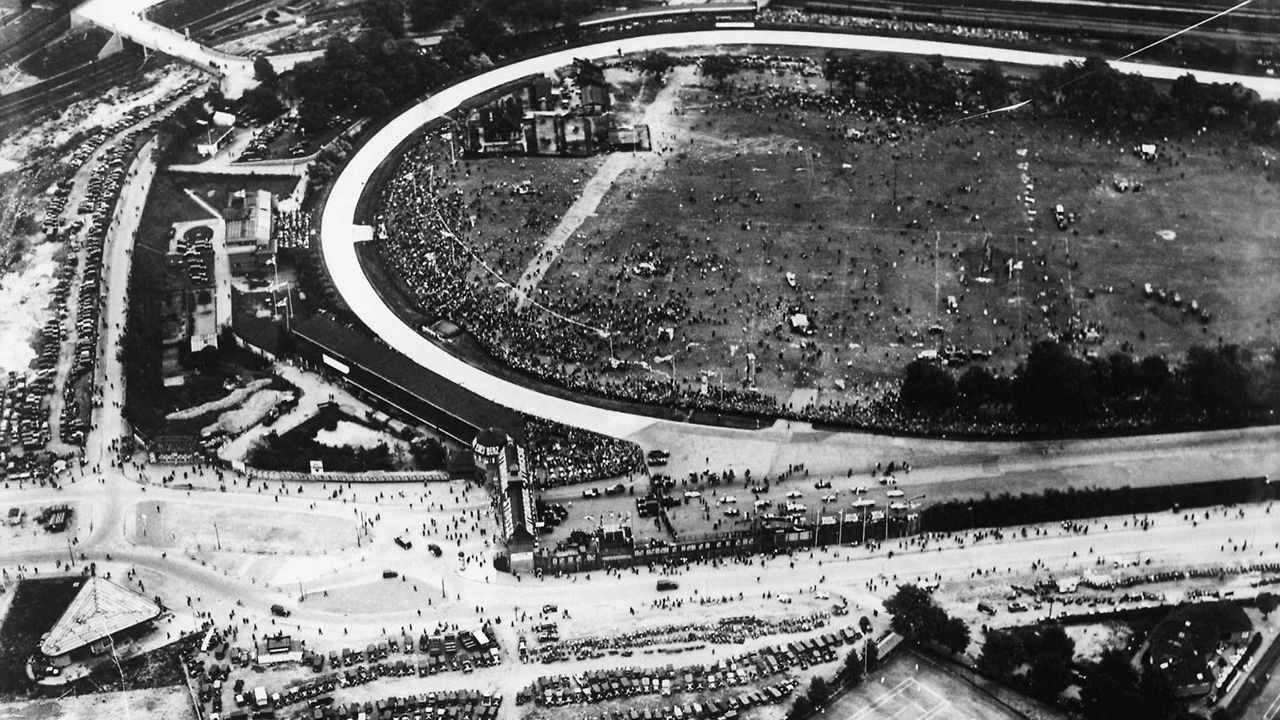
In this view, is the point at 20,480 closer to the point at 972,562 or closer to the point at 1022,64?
the point at 972,562

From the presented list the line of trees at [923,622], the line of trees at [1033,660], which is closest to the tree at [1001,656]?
the line of trees at [1033,660]

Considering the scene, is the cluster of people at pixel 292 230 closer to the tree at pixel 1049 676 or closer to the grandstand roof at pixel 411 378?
the grandstand roof at pixel 411 378

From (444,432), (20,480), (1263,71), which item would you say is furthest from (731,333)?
(1263,71)

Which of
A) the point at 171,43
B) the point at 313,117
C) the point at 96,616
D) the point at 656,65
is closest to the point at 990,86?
the point at 656,65

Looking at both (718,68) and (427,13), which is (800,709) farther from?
(427,13)

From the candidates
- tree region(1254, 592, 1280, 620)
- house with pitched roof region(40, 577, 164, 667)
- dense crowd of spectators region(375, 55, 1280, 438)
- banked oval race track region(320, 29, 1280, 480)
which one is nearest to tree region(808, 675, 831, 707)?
banked oval race track region(320, 29, 1280, 480)

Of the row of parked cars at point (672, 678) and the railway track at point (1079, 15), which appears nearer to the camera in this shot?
the row of parked cars at point (672, 678)

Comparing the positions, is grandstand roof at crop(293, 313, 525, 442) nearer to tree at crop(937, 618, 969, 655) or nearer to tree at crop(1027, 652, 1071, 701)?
tree at crop(937, 618, 969, 655)
